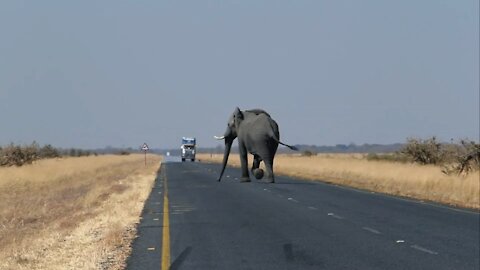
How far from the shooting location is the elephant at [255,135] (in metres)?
30.7

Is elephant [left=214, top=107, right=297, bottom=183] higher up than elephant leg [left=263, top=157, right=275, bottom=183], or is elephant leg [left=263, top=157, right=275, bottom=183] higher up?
elephant [left=214, top=107, right=297, bottom=183]

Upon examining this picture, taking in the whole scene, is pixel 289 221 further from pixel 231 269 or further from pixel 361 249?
pixel 231 269

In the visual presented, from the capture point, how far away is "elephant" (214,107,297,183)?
30.7 meters

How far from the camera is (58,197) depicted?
29688 millimetres

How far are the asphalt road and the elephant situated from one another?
7.37m

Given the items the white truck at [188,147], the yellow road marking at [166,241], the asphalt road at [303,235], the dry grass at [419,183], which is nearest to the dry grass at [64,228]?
the asphalt road at [303,235]

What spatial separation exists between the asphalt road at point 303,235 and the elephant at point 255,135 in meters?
7.37

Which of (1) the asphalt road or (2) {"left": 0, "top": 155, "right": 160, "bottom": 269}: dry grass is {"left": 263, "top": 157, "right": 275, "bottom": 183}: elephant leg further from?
(1) the asphalt road

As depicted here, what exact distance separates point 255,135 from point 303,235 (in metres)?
17.0

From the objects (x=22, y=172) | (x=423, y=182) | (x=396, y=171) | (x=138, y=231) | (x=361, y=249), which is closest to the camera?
(x=361, y=249)

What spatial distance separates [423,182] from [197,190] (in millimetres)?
10546

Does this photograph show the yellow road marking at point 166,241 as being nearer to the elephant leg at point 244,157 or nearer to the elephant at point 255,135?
the elephant at point 255,135

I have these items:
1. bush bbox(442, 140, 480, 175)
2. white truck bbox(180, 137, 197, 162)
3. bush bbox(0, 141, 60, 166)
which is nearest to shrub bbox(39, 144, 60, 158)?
white truck bbox(180, 137, 197, 162)

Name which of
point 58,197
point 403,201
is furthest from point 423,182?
point 58,197
